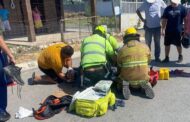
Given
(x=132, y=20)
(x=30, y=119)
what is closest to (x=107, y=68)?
(x=30, y=119)

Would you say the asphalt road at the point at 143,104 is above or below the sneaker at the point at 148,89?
below

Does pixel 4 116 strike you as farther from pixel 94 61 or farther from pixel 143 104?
pixel 143 104

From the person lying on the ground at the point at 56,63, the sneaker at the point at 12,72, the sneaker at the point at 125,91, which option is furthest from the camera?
the person lying on the ground at the point at 56,63

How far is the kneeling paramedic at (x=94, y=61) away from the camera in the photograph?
6328 millimetres

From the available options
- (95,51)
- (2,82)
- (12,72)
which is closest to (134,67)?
(95,51)

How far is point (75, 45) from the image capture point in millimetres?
11992

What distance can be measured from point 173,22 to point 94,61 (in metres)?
3.13

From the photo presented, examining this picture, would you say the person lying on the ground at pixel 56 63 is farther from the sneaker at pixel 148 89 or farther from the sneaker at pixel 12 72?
the sneaker at pixel 12 72

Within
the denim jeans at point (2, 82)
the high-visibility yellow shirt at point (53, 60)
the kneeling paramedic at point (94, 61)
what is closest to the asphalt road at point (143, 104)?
the denim jeans at point (2, 82)

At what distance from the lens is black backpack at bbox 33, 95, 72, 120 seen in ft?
17.7

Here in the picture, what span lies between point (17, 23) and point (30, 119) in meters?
11.1

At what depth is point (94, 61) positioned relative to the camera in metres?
6.31

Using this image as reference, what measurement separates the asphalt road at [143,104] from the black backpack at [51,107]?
0.10 metres

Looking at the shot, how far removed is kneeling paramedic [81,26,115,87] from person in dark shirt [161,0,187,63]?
2.63 m
